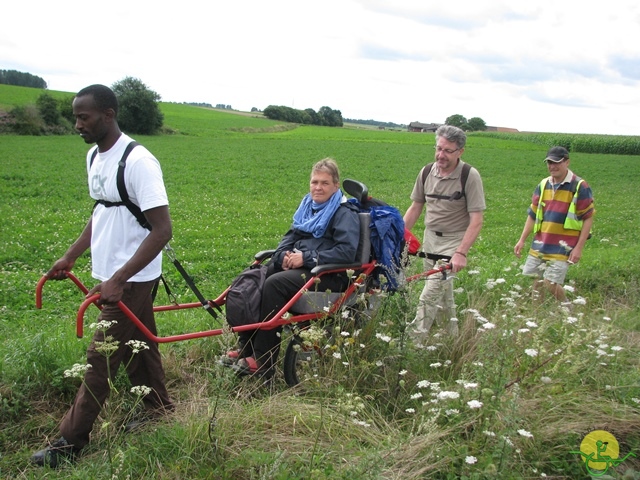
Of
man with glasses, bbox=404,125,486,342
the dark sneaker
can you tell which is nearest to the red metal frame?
the dark sneaker

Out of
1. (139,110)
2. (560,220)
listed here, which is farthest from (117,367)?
(139,110)

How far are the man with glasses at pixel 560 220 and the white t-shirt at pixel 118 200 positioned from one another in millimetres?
4182

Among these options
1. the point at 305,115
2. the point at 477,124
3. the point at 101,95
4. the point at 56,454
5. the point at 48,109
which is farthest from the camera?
the point at 305,115

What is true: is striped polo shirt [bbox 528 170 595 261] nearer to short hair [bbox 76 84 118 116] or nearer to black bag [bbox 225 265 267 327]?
black bag [bbox 225 265 267 327]

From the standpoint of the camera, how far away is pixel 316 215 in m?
4.40

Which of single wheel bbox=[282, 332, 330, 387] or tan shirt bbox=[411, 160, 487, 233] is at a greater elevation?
tan shirt bbox=[411, 160, 487, 233]

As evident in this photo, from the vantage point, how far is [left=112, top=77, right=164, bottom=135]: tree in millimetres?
53459

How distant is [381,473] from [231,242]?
380 inches

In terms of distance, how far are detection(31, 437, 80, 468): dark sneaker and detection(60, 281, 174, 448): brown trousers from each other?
4cm

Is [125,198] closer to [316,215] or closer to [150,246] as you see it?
[150,246]

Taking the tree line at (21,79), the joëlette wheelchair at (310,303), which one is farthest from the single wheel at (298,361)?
the tree line at (21,79)

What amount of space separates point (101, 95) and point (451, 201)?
A: 3.18 metres

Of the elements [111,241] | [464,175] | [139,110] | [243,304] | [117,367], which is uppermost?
[139,110]

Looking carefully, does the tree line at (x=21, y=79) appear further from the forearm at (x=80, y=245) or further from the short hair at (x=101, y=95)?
the short hair at (x=101, y=95)
